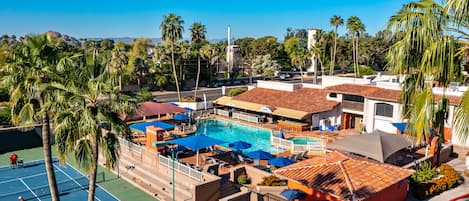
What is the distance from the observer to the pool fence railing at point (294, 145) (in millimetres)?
29406

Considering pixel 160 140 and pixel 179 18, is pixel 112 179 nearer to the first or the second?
pixel 160 140

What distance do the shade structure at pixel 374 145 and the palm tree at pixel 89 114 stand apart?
14746 mm

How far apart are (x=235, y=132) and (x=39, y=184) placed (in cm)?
1948

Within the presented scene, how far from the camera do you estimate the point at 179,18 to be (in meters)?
49.3

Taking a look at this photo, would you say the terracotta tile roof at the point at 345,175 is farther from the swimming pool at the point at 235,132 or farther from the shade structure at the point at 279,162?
the swimming pool at the point at 235,132

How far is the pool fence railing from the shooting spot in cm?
2941

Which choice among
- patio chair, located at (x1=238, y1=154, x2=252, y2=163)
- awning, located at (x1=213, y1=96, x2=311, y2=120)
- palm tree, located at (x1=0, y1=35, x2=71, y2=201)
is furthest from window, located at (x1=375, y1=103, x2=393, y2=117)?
palm tree, located at (x1=0, y1=35, x2=71, y2=201)

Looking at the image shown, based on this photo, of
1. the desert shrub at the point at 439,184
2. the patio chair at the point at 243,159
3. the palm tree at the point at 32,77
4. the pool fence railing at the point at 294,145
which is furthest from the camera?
the pool fence railing at the point at 294,145

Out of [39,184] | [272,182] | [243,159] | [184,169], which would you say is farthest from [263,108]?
[39,184]

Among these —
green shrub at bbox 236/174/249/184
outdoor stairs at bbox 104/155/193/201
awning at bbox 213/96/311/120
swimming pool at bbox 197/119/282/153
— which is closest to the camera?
outdoor stairs at bbox 104/155/193/201

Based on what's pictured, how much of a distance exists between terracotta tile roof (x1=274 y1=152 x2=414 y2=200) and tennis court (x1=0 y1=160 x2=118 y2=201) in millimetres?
11184

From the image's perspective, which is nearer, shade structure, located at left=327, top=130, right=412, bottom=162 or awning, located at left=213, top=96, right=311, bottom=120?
shade structure, located at left=327, top=130, right=412, bottom=162

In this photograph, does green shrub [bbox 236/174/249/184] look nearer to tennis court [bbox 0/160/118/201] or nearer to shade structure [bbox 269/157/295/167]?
shade structure [bbox 269/157/295/167]

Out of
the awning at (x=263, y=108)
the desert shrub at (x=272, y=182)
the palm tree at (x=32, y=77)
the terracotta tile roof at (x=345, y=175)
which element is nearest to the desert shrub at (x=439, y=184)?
the terracotta tile roof at (x=345, y=175)
